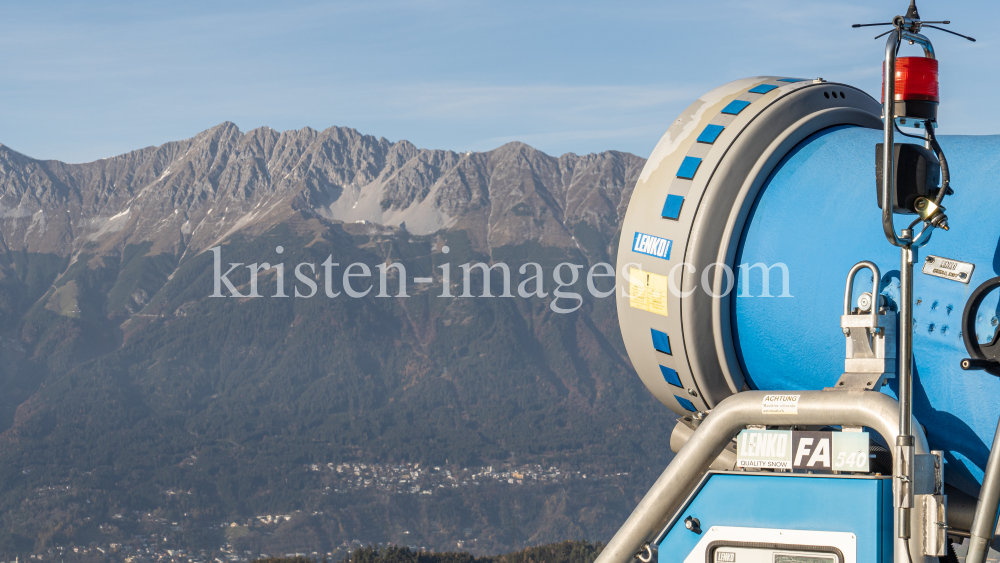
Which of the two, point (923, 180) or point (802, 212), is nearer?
point (923, 180)

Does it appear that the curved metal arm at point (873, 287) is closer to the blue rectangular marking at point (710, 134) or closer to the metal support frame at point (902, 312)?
the metal support frame at point (902, 312)

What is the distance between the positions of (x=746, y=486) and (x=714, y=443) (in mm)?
377

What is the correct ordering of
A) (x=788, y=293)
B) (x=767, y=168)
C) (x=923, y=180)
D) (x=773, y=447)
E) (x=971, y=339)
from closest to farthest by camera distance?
(x=923, y=180) → (x=971, y=339) → (x=773, y=447) → (x=788, y=293) → (x=767, y=168)

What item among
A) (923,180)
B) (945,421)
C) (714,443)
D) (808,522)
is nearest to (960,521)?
(945,421)

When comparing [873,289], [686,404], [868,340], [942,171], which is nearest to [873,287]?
[873,289]

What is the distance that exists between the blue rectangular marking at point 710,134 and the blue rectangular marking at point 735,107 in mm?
156

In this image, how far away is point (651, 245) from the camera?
6.26 meters

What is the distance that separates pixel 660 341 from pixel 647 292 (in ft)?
1.14

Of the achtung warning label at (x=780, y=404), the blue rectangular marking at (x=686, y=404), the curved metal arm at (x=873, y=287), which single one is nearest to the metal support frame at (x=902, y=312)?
the curved metal arm at (x=873, y=287)

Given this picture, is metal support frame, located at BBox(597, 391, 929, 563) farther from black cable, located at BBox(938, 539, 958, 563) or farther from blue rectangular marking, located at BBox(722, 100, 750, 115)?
blue rectangular marking, located at BBox(722, 100, 750, 115)

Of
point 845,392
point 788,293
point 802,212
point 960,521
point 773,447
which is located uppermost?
point 802,212

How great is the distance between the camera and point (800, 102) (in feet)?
20.5

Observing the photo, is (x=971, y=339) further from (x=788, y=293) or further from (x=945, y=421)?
(x=788, y=293)

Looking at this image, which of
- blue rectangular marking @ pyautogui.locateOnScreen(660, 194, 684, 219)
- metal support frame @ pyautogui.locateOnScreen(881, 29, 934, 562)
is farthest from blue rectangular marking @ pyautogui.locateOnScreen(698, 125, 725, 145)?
metal support frame @ pyautogui.locateOnScreen(881, 29, 934, 562)
